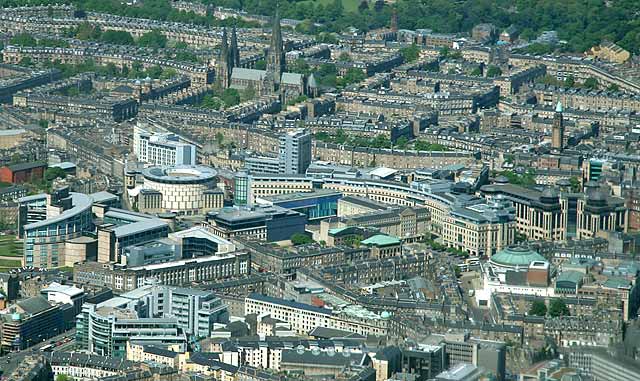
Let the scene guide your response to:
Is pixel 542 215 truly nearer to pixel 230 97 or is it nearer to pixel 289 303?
pixel 289 303

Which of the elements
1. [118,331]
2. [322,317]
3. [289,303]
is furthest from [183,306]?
[322,317]

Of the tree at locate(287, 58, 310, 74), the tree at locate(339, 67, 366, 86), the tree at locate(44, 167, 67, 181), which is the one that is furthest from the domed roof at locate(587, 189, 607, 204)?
the tree at locate(287, 58, 310, 74)

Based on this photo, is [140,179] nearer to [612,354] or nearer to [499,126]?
[499,126]

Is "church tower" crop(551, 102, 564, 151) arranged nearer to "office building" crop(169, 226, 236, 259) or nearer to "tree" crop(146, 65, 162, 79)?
"office building" crop(169, 226, 236, 259)

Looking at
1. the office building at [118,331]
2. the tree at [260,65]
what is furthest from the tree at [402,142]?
the office building at [118,331]

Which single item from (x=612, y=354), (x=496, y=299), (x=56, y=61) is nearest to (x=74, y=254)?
(x=496, y=299)

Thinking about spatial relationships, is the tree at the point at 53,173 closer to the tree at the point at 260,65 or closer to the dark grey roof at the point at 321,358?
the tree at the point at 260,65
